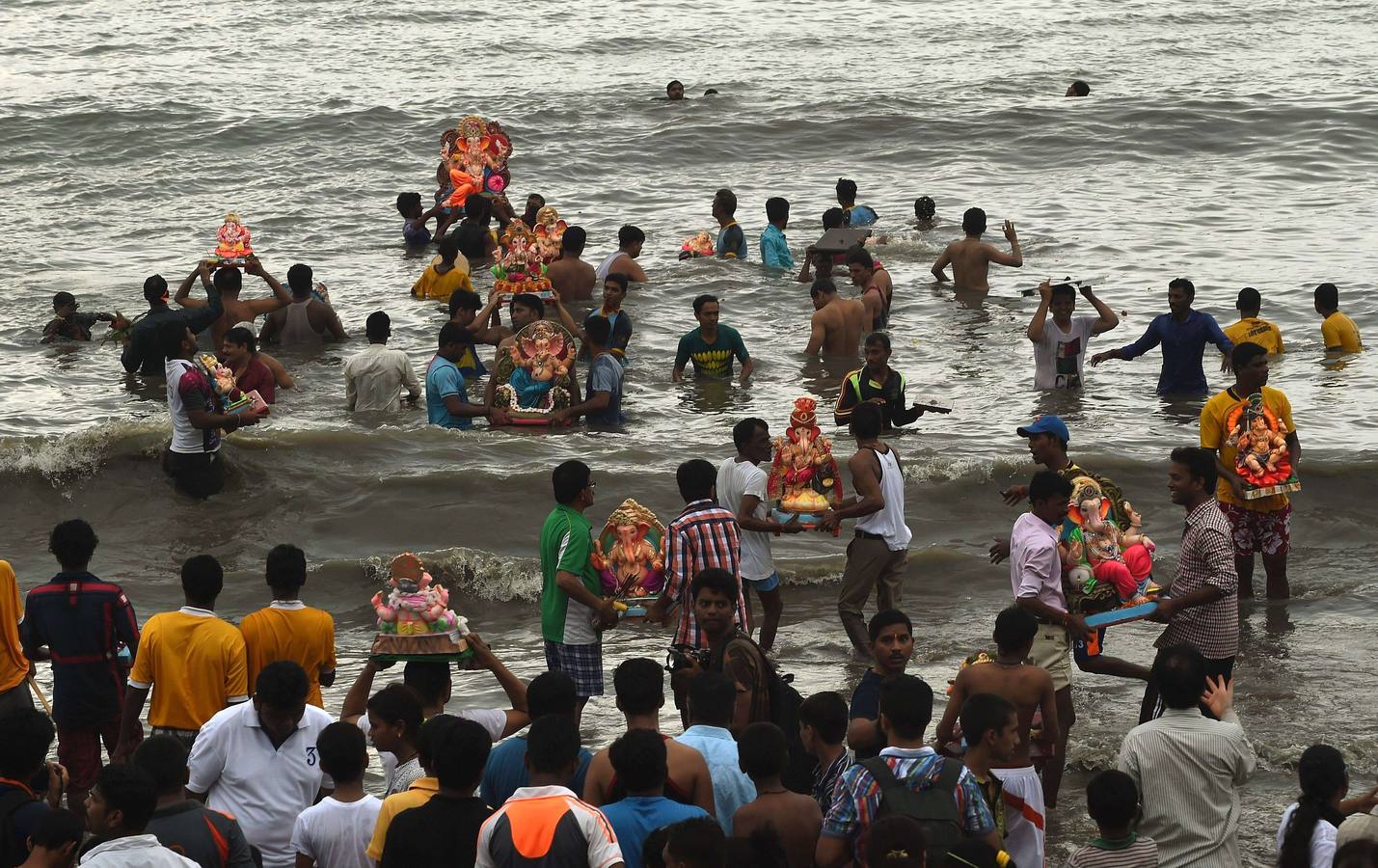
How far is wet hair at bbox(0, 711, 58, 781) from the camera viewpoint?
544 cm

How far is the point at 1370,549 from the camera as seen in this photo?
1204cm

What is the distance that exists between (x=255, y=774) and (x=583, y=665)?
247 cm

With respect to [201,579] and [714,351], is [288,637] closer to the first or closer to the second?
[201,579]

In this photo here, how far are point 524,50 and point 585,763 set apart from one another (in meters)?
32.2

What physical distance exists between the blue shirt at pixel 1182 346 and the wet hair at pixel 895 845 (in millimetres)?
9288

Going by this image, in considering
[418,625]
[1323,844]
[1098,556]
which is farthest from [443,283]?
[1323,844]

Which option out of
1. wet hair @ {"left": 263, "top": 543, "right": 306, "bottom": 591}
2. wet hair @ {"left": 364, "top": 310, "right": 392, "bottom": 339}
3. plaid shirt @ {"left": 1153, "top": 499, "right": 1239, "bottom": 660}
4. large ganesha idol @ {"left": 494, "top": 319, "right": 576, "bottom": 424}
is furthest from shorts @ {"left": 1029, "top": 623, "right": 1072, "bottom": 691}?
wet hair @ {"left": 364, "top": 310, "right": 392, "bottom": 339}

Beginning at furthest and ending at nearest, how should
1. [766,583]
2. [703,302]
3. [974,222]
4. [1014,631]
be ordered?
[974,222] → [703,302] → [766,583] → [1014,631]

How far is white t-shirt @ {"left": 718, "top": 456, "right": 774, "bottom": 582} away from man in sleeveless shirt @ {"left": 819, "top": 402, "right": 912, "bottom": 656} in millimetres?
384

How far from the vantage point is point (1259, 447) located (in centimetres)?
993

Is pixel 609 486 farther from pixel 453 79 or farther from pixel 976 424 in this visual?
pixel 453 79

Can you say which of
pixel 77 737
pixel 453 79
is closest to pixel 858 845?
pixel 77 737

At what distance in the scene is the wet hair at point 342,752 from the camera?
211 inches

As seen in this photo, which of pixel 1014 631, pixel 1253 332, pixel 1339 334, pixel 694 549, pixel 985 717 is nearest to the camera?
pixel 985 717
